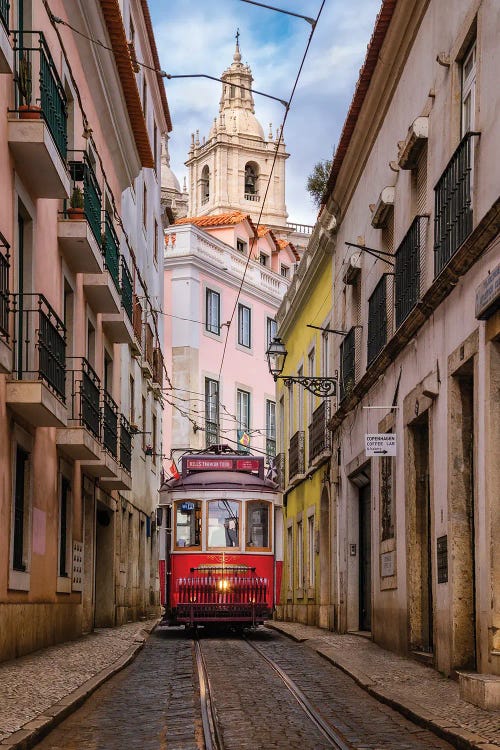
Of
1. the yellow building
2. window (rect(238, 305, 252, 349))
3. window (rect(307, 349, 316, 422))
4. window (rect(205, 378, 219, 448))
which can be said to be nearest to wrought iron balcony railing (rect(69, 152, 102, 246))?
the yellow building

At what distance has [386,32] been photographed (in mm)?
16156

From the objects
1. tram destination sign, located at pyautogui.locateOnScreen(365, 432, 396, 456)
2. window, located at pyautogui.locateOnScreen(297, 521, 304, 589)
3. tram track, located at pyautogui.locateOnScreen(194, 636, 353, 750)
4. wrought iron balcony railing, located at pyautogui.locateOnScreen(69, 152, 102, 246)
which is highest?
wrought iron balcony railing, located at pyautogui.locateOnScreen(69, 152, 102, 246)

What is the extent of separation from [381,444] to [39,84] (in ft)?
19.2

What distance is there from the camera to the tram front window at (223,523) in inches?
823

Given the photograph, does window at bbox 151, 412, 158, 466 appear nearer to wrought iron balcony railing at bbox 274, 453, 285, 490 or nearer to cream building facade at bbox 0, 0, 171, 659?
cream building facade at bbox 0, 0, 171, 659

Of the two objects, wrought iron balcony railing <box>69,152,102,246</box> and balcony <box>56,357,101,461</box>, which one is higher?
wrought iron balcony railing <box>69,152,102,246</box>

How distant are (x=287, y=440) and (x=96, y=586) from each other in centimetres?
902

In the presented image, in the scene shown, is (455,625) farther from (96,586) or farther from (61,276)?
(96,586)

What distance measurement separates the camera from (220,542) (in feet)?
68.6

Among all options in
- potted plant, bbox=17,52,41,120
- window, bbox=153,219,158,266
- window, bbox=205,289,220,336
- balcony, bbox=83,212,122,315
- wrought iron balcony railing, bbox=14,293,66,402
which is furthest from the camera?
window, bbox=205,289,220,336

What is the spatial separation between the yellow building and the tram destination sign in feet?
21.7

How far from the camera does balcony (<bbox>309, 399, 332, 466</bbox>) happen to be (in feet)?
78.2

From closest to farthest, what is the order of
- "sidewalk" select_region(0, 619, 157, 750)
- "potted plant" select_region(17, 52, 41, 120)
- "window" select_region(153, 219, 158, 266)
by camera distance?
1. "sidewalk" select_region(0, 619, 157, 750)
2. "potted plant" select_region(17, 52, 41, 120)
3. "window" select_region(153, 219, 158, 266)

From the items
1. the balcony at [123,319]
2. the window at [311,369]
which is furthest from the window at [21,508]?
the window at [311,369]
